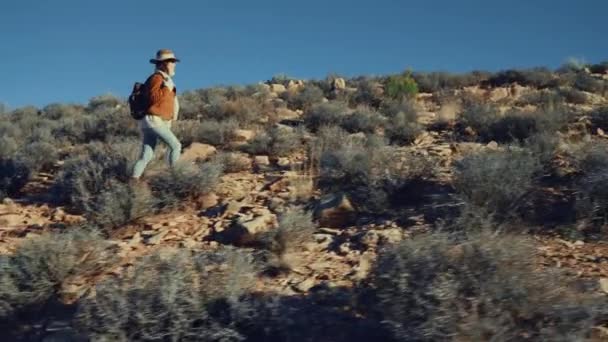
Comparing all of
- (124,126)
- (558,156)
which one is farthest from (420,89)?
(558,156)

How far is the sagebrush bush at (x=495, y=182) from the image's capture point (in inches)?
244

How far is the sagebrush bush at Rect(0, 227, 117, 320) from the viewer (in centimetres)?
511

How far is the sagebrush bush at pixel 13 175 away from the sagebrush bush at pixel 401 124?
640 centimetres

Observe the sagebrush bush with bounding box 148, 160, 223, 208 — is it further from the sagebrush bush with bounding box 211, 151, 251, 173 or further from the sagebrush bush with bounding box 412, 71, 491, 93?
the sagebrush bush with bounding box 412, 71, 491, 93

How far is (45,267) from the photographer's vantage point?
544cm

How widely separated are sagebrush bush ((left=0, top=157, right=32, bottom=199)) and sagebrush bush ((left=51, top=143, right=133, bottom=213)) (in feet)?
2.88

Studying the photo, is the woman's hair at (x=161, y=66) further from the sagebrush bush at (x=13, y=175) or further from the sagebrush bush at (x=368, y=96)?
the sagebrush bush at (x=368, y=96)

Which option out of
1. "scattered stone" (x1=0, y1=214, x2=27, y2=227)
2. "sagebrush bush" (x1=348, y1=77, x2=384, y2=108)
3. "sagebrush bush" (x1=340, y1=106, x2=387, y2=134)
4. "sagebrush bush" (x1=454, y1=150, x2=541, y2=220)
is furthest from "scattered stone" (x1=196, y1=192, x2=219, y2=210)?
"sagebrush bush" (x1=348, y1=77, x2=384, y2=108)

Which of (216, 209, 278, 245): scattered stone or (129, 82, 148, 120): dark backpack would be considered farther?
(129, 82, 148, 120): dark backpack

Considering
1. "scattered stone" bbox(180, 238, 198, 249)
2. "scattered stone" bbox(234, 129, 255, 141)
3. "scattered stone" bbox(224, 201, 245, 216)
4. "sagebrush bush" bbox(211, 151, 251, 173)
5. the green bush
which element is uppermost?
the green bush

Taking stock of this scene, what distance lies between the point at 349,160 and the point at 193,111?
816cm

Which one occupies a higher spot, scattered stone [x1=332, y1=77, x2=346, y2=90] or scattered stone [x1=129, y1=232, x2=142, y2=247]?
scattered stone [x1=332, y1=77, x2=346, y2=90]

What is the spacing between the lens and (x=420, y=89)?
19578 millimetres

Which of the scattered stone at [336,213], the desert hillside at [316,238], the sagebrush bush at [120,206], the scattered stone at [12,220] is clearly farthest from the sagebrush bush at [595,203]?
the scattered stone at [12,220]
